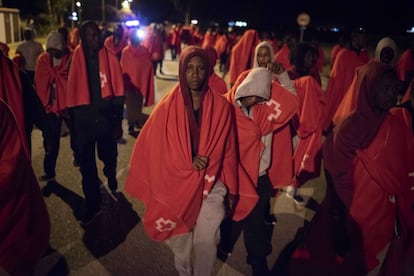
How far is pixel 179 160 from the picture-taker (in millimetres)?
3139

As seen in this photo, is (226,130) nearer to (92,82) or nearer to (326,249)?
(326,249)

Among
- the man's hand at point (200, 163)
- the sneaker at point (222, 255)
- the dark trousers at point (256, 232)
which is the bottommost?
the sneaker at point (222, 255)

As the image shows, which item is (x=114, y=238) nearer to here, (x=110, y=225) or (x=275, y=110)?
(x=110, y=225)

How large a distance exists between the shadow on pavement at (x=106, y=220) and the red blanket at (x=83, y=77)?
1295mm

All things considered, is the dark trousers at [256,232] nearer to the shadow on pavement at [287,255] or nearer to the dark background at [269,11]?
the shadow on pavement at [287,255]

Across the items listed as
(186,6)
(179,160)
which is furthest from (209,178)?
(186,6)

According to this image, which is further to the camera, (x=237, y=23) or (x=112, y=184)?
(x=237, y=23)

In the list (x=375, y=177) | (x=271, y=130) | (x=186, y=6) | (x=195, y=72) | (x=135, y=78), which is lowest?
(x=135, y=78)

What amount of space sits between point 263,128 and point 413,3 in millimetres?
12195

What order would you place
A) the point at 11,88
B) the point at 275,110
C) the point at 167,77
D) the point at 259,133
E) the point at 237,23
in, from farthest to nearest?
the point at 237,23
the point at 167,77
the point at 275,110
the point at 259,133
the point at 11,88

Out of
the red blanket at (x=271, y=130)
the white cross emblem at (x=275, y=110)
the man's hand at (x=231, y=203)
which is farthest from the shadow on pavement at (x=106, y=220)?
the white cross emblem at (x=275, y=110)

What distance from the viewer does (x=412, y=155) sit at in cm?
323

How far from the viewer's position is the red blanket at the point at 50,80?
5.61 meters

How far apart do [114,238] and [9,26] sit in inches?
1017
